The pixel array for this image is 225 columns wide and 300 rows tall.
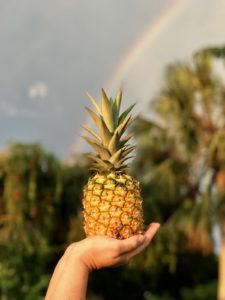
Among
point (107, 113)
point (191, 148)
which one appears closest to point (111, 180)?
point (107, 113)

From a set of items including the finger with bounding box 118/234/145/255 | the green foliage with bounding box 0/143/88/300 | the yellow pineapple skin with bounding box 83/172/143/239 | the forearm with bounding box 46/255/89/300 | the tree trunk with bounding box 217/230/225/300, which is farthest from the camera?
the green foliage with bounding box 0/143/88/300

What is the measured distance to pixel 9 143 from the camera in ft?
47.8

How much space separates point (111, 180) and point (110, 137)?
0.68ft

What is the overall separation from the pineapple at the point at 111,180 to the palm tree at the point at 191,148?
37.0 ft

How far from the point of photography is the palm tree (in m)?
14.0

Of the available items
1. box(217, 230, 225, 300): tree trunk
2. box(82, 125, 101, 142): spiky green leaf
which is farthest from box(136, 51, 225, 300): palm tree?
box(82, 125, 101, 142): spiky green leaf

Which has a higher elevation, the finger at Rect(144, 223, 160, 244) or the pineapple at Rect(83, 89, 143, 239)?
the pineapple at Rect(83, 89, 143, 239)

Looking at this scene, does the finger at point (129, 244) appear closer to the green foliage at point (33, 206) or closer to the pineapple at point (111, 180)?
the pineapple at point (111, 180)

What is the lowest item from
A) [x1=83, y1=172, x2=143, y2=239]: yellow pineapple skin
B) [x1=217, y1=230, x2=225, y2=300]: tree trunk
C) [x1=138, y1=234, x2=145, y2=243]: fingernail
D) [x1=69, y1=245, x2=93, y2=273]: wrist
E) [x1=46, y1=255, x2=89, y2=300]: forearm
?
[x1=217, y1=230, x2=225, y2=300]: tree trunk

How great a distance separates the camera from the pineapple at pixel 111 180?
2.57 metres

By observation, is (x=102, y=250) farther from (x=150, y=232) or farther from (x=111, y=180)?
(x=111, y=180)

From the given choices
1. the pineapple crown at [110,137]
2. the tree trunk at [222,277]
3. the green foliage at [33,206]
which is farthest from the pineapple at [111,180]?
the tree trunk at [222,277]

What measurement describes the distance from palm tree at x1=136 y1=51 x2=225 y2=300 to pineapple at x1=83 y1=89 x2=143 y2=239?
1129cm

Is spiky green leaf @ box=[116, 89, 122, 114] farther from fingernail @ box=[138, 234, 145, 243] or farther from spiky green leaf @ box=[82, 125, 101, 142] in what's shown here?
fingernail @ box=[138, 234, 145, 243]
